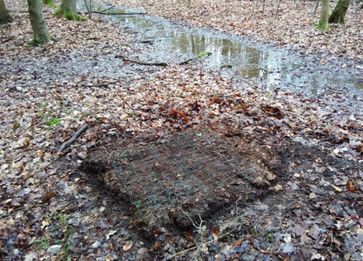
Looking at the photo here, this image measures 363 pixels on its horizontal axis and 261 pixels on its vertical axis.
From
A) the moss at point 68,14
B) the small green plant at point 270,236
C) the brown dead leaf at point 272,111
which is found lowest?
the small green plant at point 270,236

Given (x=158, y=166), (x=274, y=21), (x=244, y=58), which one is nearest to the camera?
(x=158, y=166)

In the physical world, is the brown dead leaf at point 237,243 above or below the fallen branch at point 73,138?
below

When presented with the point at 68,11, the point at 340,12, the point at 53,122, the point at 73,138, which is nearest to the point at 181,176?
the point at 73,138

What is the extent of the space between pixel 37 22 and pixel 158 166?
9.12 meters

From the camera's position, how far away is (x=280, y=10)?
1894cm

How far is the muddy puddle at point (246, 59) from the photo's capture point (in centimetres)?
909

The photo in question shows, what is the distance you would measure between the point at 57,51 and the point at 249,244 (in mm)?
10064

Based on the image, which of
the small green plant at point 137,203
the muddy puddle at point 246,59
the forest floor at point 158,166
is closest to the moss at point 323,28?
the muddy puddle at point 246,59

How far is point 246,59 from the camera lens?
37.7 ft

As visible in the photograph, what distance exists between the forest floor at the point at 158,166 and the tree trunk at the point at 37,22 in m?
2.19

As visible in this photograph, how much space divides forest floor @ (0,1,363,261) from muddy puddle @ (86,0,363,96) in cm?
99

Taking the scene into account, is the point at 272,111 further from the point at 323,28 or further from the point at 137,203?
the point at 323,28

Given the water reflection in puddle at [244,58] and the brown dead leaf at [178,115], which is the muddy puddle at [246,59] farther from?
the brown dead leaf at [178,115]

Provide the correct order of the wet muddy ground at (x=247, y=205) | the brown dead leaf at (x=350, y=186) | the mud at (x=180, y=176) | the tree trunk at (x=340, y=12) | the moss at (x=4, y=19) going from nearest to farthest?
→ the wet muddy ground at (x=247, y=205), the mud at (x=180, y=176), the brown dead leaf at (x=350, y=186), the tree trunk at (x=340, y=12), the moss at (x=4, y=19)
